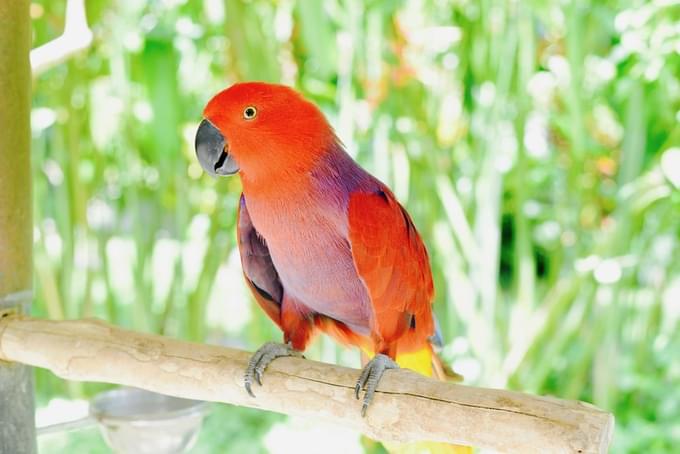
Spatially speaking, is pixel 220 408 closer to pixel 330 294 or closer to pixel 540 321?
pixel 540 321

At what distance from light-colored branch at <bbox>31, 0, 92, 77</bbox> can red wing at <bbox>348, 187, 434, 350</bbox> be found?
0.48 metres

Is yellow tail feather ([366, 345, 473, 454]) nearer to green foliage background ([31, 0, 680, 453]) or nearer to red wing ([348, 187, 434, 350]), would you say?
red wing ([348, 187, 434, 350])

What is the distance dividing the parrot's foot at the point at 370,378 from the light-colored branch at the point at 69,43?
1.94ft

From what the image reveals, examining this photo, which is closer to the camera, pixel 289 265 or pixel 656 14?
pixel 289 265

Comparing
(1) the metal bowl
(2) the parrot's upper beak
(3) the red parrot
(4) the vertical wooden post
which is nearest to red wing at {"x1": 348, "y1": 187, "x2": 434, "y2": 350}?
(3) the red parrot

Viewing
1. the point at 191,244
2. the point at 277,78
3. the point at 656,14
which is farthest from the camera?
the point at 191,244

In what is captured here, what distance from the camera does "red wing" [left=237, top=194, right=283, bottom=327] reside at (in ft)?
2.44

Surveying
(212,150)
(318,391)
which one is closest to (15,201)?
(212,150)

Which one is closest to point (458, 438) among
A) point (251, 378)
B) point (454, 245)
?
point (251, 378)

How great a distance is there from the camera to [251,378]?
648mm

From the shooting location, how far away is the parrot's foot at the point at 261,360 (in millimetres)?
648

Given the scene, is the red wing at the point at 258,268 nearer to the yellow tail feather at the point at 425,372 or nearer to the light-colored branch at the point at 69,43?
the yellow tail feather at the point at 425,372

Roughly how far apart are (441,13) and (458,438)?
3.86 ft

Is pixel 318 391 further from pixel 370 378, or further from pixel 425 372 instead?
pixel 425 372
